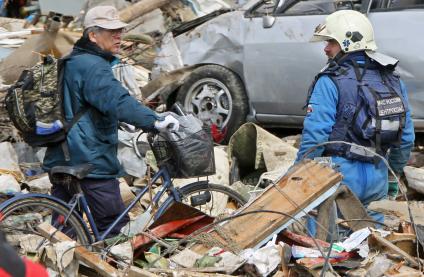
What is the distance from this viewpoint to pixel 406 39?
776 cm

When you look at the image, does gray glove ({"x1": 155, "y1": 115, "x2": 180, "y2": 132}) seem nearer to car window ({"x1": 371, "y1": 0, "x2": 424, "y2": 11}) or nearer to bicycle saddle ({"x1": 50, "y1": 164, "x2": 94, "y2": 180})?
bicycle saddle ({"x1": 50, "y1": 164, "x2": 94, "y2": 180})

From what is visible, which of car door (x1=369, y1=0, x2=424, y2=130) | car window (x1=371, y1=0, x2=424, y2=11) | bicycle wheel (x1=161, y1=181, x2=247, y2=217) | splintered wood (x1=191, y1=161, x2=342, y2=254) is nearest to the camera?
splintered wood (x1=191, y1=161, x2=342, y2=254)

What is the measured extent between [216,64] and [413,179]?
2.57 m

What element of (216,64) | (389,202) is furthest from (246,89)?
(389,202)

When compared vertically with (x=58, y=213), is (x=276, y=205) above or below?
above

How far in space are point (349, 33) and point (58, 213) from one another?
6.92ft

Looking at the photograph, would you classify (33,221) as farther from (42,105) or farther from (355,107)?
(355,107)

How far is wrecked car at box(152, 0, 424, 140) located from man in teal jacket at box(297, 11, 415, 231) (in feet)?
8.46

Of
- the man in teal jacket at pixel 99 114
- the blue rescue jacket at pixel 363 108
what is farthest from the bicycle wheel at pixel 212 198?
the blue rescue jacket at pixel 363 108

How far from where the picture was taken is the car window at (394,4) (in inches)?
309

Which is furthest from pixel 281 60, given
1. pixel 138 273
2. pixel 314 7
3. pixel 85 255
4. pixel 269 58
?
Result: pixel 138 273

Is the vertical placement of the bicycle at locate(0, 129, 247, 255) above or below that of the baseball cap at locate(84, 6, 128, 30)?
below

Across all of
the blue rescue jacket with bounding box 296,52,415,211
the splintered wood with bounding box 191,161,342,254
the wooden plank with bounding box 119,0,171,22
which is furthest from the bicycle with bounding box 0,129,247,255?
the wooden plank with bounding box 119,0,171,22

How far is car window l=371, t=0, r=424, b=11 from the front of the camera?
784cm
